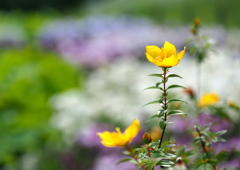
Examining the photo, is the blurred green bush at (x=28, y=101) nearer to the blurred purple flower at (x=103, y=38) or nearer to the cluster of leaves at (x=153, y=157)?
the blurred purple flower at (x=103, y=38)

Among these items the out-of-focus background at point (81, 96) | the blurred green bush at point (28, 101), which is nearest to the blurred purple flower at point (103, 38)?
the out-of-focus background at point (81, 96)

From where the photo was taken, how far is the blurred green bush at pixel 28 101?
9.24 ft

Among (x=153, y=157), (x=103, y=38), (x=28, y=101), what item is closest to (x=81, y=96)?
(x=28, y=101)

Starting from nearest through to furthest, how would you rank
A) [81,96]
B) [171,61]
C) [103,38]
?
[171,61]
[81,96]
[103,38]

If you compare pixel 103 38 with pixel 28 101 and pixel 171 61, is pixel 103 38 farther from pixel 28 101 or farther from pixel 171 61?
pixel 171 61

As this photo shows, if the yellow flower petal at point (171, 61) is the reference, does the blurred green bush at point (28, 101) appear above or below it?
below

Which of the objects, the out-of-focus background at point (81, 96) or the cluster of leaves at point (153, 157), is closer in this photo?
the cluster of leaves at point (153, 157)

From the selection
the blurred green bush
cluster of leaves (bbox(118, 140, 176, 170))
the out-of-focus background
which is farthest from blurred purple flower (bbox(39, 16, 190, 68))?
cluster of leaves (bbox(118, 140, 176, 170))

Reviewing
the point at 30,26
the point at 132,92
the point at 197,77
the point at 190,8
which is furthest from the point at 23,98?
the point at 190,8

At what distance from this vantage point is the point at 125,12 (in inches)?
548

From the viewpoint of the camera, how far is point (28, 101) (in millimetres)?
3744

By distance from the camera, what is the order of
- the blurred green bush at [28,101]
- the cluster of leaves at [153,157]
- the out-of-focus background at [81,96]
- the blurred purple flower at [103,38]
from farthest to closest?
1. the blurred purple flower at [103,38]
2. the blurred green bush at [28,101]
3. the out-of-focus background at [81,96]
4. the cluster of leaves at [153,157]

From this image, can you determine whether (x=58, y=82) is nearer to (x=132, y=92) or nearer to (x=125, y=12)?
(x=132, y=92)

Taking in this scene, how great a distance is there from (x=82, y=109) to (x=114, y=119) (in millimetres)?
276
